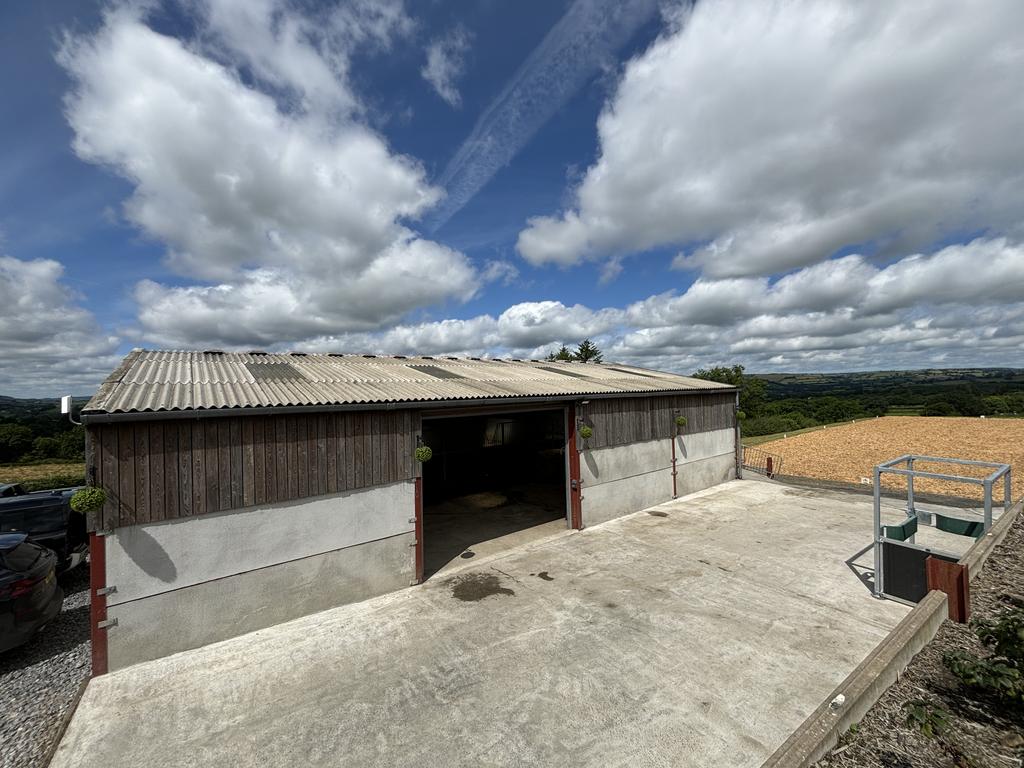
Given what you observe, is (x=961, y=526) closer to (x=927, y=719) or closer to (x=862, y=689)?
(x=927, y=719)

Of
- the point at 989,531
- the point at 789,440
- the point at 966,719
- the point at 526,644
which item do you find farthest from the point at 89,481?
the point at 789,440

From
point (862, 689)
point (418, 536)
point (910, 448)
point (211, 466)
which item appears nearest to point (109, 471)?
point (211, 466)

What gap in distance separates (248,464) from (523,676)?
4.63m

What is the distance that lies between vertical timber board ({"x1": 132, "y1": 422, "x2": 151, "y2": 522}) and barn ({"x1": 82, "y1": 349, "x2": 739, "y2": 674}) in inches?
0.6

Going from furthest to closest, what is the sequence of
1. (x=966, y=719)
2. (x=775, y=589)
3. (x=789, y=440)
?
(x=789, y=440) → (x=775, y=589) → (x=966, y=719)

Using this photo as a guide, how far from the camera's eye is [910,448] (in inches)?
834

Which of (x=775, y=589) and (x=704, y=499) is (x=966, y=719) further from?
(x=704, y=499)

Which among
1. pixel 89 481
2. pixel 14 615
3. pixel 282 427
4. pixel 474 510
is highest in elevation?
pixel 282 427

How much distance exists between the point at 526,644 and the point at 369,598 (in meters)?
2.93

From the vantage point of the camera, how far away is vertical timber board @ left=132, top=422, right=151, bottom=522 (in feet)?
17.8

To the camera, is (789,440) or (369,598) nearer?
(369,598)

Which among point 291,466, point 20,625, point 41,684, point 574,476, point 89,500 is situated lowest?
point 41,684

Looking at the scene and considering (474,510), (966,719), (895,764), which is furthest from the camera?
(474,510)

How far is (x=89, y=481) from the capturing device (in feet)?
17.0
